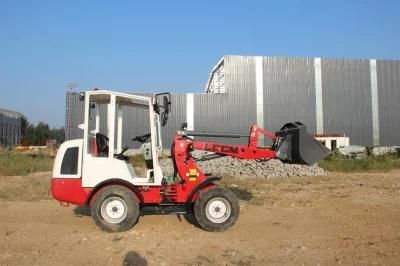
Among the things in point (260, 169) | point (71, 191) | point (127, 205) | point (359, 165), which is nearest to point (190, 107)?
point (359, 165)

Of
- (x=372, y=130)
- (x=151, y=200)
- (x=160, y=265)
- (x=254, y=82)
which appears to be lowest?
(x=160, y=265)

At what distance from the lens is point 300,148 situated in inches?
328

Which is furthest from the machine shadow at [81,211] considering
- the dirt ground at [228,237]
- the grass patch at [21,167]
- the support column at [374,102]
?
the support column at [374,102]

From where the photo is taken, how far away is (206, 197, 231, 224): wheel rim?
8.29 meters

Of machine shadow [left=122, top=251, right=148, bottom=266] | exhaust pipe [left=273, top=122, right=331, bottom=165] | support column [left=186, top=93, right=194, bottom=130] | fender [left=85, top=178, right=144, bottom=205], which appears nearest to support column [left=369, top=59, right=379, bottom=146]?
support column [left=186, top=93, right=194, bottom=130]

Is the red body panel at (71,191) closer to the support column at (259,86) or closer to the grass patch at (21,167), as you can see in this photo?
the grass patch at (21,167)

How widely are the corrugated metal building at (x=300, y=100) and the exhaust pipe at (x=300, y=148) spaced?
29.2 meters

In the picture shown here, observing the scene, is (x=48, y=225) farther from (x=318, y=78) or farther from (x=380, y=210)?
(x=318, y=78)

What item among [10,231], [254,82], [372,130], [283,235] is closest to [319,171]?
[283,235]

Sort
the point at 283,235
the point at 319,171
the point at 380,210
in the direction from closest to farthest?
the point at 283,235 → the point at 380,210 → the point at 319,171

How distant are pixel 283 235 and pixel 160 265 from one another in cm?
263

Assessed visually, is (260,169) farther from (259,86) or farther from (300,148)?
(259,86)

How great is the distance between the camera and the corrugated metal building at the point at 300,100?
130 ft

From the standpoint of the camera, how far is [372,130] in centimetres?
4141
